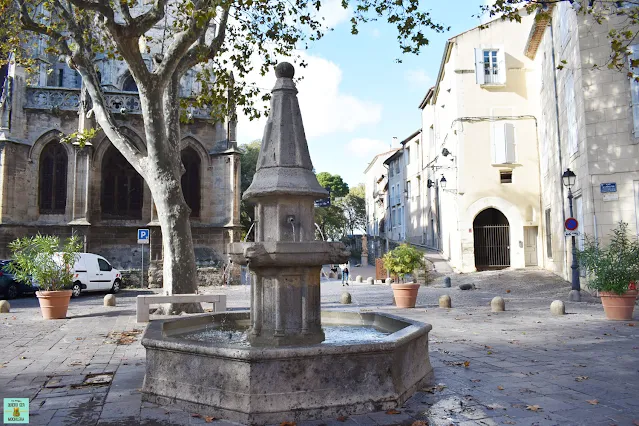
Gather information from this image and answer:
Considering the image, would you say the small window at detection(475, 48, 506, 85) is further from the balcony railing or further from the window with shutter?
the balcony railing

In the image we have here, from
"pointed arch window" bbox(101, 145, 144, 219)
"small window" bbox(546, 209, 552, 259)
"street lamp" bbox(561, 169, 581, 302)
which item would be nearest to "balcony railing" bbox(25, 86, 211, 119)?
"pointed arch window" bbox(101, 145, 144, 219)

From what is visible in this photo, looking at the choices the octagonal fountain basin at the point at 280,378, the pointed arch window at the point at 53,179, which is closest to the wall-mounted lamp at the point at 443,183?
the pointed arch window at the point at 53,179

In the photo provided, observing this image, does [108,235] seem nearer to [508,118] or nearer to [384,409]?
[508,118]

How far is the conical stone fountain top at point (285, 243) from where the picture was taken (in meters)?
4.91

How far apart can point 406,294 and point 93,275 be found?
12374 mm

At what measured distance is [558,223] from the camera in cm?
1903

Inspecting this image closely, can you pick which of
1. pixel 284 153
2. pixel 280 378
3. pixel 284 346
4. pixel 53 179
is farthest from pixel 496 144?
pixel 280 378

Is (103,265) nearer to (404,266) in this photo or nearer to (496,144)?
(404,266)

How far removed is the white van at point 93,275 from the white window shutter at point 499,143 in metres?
17.2

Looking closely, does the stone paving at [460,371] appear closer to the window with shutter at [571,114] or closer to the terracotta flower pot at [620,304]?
the terracotta flower pot at [620,304]

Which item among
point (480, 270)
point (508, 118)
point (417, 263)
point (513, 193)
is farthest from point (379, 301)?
point (508, 118)

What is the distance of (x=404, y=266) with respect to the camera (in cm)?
1273

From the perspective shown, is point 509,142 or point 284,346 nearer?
point 284,346

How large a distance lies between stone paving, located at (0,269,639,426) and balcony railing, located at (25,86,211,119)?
44.0 feet
